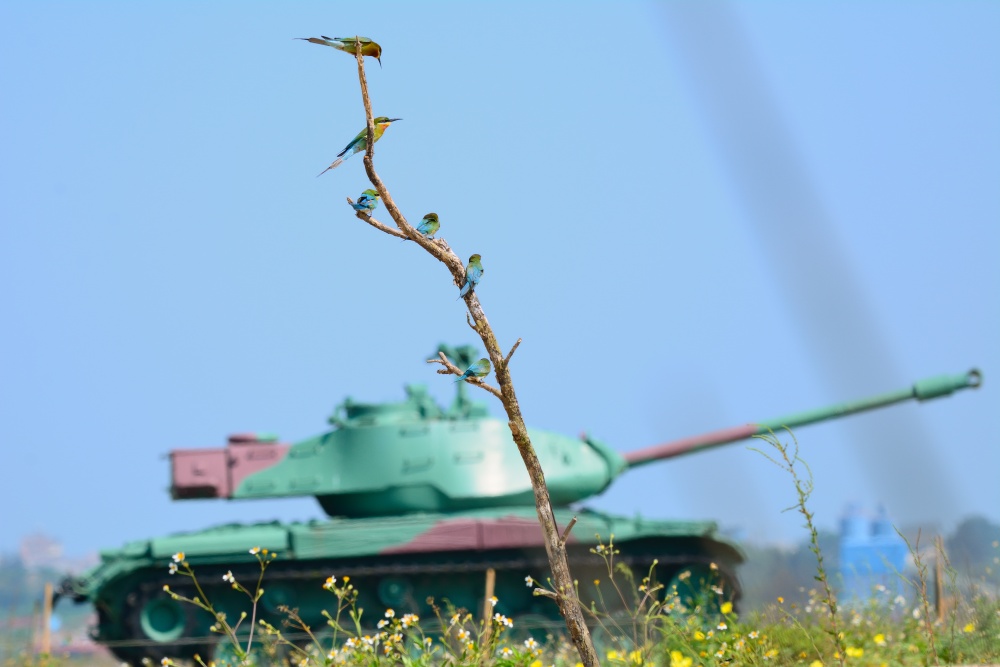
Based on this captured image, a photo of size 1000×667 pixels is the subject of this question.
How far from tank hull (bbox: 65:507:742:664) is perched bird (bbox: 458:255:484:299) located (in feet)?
30.3

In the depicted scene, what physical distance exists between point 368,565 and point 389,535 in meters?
0.44

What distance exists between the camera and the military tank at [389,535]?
15.2 meters

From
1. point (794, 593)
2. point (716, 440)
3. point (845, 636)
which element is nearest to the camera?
point (845, 636)

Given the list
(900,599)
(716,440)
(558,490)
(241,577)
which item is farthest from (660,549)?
(900,599)

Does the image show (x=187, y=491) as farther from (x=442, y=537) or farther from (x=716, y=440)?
(x=716, y=440)

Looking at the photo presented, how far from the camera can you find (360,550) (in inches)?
597

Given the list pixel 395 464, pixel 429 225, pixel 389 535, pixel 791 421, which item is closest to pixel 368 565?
pixel 389 535

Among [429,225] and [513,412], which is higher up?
[429,225]

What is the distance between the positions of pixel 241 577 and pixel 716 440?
20.2 feet

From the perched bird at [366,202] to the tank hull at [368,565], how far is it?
30.8ft

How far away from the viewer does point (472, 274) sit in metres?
5.95

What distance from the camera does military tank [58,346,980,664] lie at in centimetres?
1519

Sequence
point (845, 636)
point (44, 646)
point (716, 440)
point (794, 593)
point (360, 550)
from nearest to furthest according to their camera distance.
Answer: point (845, 636) → point (794, 593) → point (44, 646) → point (360, 550) → point (716, 440)

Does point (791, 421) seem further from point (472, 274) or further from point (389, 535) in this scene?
point (472, 274)
